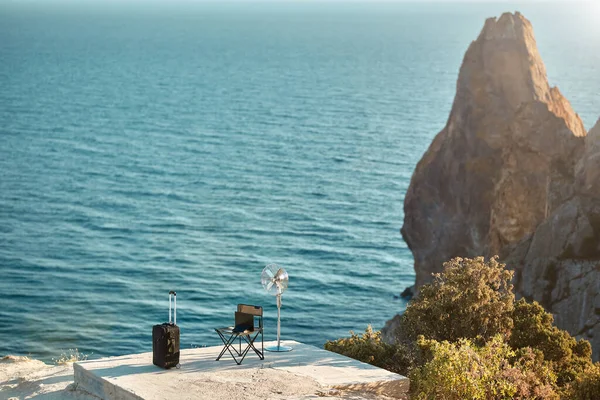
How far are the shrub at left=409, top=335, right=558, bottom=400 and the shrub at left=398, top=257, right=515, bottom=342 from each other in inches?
140

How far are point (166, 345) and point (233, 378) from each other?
5.50ft

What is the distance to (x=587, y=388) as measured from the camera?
22016 mm

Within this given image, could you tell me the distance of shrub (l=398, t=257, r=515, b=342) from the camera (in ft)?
86.0

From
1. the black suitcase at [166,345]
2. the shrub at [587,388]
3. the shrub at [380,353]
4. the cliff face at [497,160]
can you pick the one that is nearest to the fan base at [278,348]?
the shrub at [380,353]

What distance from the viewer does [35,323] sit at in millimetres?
54625

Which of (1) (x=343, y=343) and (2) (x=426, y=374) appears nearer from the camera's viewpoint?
(2) (x=426, y=374)

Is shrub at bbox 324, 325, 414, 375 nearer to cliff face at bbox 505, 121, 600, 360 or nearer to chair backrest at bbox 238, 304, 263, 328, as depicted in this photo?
chair backrest at bbox 238, 304, 263, 328

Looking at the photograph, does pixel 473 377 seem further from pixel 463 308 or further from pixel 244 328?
pixel 463 308

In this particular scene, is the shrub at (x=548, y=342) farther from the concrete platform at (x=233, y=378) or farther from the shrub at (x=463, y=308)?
the concrete platform at (x=233, y=378)

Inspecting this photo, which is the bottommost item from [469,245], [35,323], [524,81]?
[35,323]

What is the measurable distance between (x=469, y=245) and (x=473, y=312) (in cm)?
3583

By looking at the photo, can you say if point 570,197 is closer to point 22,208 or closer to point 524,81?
point 524,81

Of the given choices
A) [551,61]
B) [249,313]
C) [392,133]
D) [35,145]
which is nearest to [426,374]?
[249,313]

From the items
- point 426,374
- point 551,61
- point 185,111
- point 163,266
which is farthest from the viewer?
point 551,61
